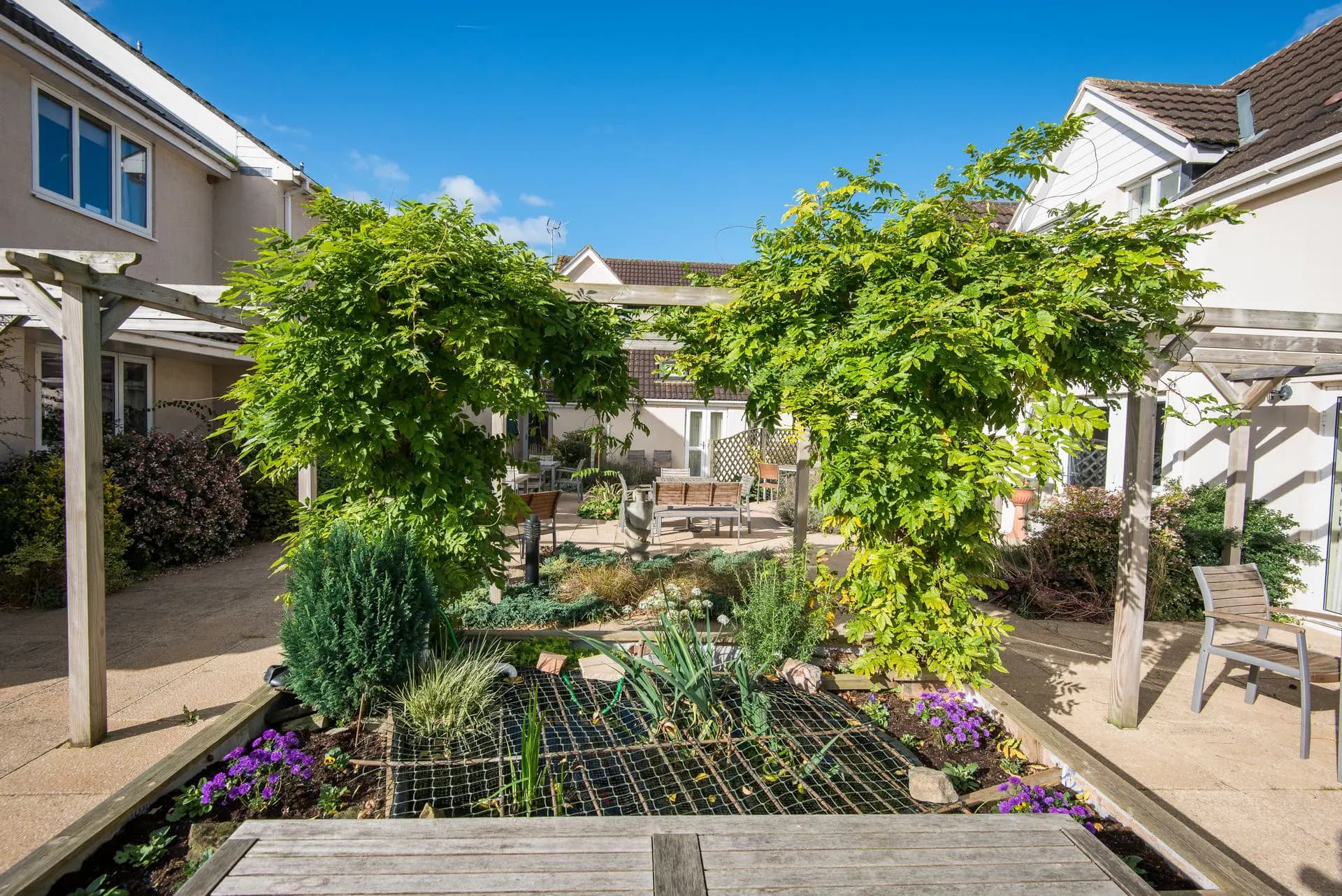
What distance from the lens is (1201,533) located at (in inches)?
294

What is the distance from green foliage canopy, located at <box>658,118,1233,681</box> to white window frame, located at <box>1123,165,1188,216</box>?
669cm

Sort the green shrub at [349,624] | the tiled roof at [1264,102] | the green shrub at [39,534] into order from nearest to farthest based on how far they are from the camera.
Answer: the green shrub at [349,624] < the green shrub at [39,534] < the tiled roof at [1264,102]

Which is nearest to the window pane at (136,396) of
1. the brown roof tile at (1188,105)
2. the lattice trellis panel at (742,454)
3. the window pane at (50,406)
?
the window pane at (50,406)

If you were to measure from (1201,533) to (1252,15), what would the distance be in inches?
398

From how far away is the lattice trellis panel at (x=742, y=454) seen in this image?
17875 millimetres

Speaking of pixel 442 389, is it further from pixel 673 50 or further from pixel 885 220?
pixel 673 50

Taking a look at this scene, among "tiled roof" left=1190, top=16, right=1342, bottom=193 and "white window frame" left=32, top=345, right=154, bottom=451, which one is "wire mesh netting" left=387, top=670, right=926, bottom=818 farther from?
"tiled roof" left=1190, top=16, right=1342, bottom=193

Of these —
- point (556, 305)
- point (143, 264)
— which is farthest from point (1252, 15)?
point (143, 264)

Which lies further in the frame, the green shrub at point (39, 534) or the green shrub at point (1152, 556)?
the green shrub at point (1152, 556)

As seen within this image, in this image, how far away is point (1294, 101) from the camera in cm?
827

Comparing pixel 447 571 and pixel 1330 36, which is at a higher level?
pixel 1330 36

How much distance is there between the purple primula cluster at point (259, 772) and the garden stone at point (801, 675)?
100 inches

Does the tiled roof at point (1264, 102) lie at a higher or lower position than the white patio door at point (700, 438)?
higher

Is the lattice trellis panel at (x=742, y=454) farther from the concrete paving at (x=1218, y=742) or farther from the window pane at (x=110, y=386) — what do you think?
the window pane at (x=110, y=386)
